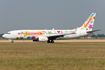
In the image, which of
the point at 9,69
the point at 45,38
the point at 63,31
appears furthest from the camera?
the point at 63,31

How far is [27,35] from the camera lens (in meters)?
51.7

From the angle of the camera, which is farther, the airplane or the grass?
the airplane

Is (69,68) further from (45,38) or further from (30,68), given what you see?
(45,38)

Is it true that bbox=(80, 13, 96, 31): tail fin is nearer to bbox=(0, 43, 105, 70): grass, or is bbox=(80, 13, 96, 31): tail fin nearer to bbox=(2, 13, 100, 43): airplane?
bbox=(2, 13, 100, 43): airplane

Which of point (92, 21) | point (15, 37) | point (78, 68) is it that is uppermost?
point (92, 21)

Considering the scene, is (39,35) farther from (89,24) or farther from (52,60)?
(52,60)

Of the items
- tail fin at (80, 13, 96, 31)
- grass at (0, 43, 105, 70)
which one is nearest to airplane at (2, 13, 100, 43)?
tail fin at (80, 13, 96, 31)

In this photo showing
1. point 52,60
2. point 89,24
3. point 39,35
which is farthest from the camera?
point 89,24

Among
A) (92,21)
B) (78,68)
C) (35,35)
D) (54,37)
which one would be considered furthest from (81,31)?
(78,68)

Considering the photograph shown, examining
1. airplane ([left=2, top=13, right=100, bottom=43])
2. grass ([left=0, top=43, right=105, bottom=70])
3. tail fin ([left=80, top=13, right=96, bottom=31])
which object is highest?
tail fin ([left=80, top=13, right=96, bottom=31])

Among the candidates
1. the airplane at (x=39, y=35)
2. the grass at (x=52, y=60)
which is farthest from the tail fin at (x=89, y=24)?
the grass at (x=52, y=60)

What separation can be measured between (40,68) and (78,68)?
8.39 ft

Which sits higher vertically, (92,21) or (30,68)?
(92,21)

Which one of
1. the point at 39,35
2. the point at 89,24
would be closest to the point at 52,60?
the point at 39,35
